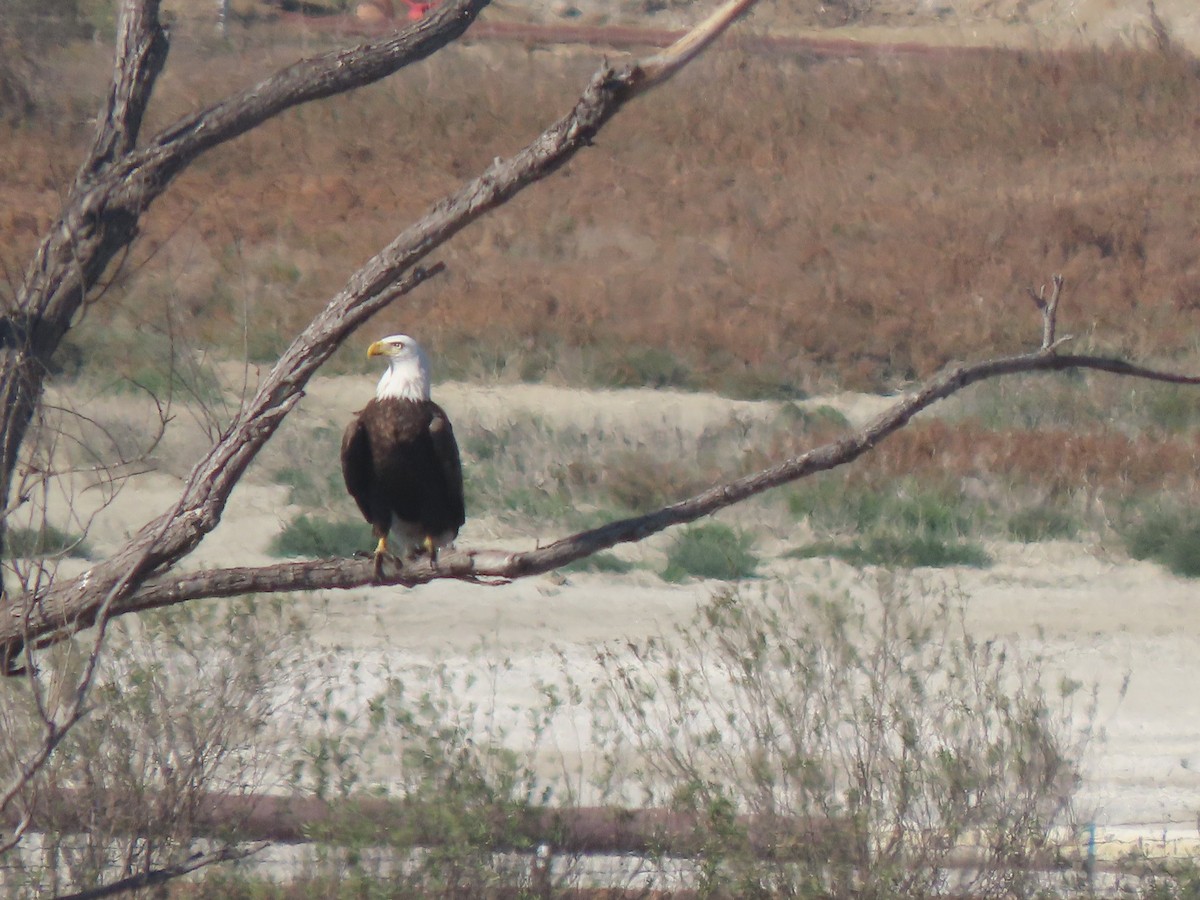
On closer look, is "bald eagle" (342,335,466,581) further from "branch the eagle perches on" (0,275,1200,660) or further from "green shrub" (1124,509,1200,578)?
"green shrub" (1124,509,1200,578)

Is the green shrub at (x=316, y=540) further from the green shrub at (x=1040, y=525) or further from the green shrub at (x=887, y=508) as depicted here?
the green shrub at (x=1040, y=525)

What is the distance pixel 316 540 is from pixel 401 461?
260 inches

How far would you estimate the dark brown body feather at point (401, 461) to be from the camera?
18.1 feet

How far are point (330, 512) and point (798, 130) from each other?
655 inches

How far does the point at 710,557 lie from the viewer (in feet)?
38.7

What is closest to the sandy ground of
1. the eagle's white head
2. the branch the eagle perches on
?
the eagle's white head

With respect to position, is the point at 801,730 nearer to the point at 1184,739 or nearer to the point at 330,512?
the point at 1184,739

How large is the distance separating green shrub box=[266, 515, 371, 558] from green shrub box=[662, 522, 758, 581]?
2260mm

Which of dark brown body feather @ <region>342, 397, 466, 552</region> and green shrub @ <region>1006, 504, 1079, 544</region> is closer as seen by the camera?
dark brown body feather @ <region>342, 397, 466, 552</region>

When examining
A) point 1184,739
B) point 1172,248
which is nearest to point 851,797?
point 1184,739

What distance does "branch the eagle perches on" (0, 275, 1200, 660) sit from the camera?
3195 mm

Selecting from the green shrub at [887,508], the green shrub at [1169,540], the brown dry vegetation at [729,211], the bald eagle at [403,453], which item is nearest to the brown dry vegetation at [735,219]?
the brown dry vegetation at [729,211]

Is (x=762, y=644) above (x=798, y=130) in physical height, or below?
below

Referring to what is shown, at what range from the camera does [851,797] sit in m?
5.32
